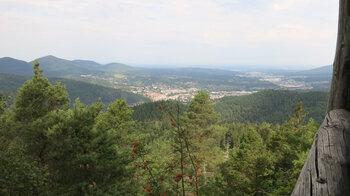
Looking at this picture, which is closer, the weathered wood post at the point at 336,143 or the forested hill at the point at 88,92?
the weathered wood post at the point at 336,143

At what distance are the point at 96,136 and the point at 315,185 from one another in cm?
706

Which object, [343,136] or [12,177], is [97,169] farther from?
[343,136]

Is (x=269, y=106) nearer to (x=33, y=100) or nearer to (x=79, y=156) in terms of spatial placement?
(x=33, y=100)

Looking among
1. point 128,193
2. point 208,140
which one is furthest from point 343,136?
point 208,140

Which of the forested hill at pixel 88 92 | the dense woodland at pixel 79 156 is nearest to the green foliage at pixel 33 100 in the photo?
the dense woodland at pixel 79 156

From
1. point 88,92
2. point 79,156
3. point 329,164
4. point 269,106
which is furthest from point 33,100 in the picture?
point 88,92

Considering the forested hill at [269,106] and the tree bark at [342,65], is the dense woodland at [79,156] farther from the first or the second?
the forested hill at [269,106]

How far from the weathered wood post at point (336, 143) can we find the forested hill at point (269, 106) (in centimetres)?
10243

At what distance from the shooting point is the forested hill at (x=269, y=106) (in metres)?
106

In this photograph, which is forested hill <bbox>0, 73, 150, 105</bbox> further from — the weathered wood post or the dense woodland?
the weathered wood post

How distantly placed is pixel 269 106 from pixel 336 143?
14317cm

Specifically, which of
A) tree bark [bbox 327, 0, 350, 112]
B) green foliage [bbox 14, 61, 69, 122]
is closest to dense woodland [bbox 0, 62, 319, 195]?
green foliage [bbox 14, 61, 69, 122]

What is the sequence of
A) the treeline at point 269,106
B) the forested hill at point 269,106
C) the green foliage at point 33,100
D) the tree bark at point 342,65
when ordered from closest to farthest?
the tree bark at point 342,65
the green foliage at point 33,100
the treeline at point 269,106
the forested hill at point 269,106

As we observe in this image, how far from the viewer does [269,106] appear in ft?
417
